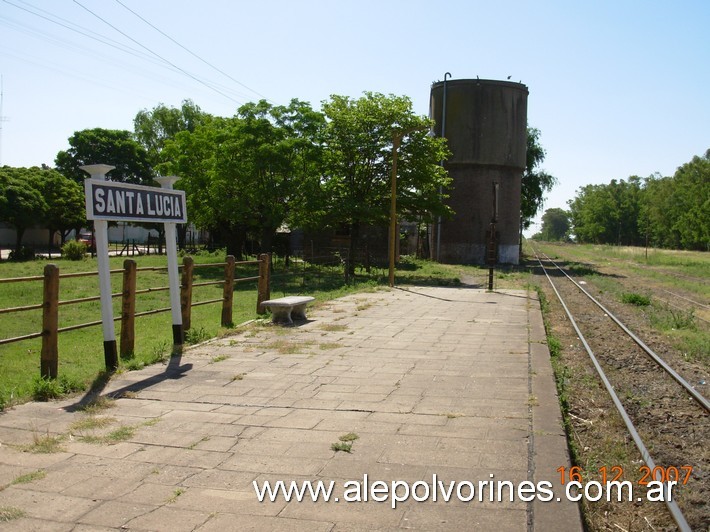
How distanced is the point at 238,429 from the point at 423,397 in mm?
2029

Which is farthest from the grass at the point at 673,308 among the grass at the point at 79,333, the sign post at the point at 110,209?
the sign post at the point at 110,209

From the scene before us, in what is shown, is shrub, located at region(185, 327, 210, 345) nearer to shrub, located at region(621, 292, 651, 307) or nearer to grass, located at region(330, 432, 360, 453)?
grass, located at region(330, 432, 360, 453)

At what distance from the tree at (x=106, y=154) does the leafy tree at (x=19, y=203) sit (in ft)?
58.6

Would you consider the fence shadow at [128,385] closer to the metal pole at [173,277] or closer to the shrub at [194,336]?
the metal pole at [173,277]

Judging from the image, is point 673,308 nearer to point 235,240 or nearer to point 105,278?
point 105,278

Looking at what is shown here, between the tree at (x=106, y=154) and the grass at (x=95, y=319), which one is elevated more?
the tree at (x=106, y=154)

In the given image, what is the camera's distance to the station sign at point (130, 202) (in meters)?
7.59

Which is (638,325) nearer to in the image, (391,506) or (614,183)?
(391,506)

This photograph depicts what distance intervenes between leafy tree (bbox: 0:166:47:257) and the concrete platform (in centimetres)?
3460


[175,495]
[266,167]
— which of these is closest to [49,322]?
[175,495]

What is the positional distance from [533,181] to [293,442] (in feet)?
189

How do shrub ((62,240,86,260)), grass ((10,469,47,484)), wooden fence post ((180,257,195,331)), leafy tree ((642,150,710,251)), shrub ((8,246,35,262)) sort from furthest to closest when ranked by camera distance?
leafy tree ((642,150,710,251)), shrub ((62,240,86,260)), shrub ((8,246,35,262)), wooden fence post ((180,257,195,331)), grass ((10,469,47,484))

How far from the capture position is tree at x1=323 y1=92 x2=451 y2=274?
29594mm
